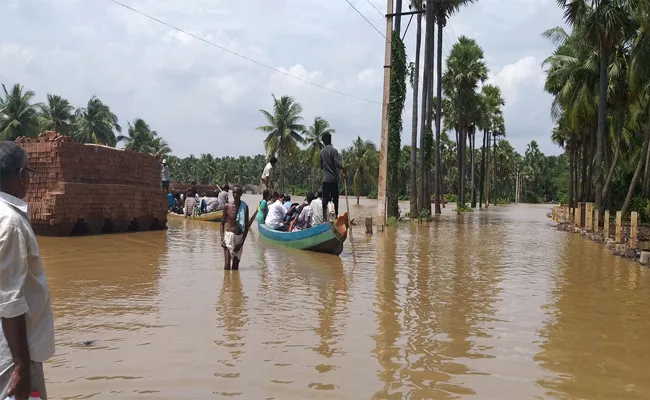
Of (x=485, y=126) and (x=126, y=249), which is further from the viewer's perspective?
(x=485, y=126)

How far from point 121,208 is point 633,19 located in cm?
2107

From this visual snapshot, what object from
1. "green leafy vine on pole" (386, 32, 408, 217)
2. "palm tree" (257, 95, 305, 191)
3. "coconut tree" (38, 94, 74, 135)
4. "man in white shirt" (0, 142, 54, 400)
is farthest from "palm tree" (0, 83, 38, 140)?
"man in white shirt" (0, 142, 54, 400)

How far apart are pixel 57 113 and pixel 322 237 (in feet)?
177

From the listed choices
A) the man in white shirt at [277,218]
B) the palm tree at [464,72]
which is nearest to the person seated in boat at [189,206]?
the man in white shirt at [277,218]

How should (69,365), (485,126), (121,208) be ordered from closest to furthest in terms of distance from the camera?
(69,365)
(121,208)
(485,126)

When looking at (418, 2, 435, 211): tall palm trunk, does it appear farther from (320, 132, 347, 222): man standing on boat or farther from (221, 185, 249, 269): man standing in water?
(221, 185, 249, 269): man standing in water

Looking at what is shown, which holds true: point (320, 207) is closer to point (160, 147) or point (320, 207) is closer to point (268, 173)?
point (268, 173)

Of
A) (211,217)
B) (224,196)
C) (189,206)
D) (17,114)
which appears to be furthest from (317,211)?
(17,114)

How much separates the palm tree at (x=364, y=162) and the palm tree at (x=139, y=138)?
28279mm

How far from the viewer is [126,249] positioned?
48.2 feet

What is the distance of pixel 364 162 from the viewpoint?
79.0m

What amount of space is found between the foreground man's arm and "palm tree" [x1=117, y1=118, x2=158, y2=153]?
76261 millimetres

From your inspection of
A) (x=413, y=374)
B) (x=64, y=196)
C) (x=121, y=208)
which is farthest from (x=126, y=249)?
(x=413, y=374)

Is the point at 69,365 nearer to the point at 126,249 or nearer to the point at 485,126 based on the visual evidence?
the point at 126,249
